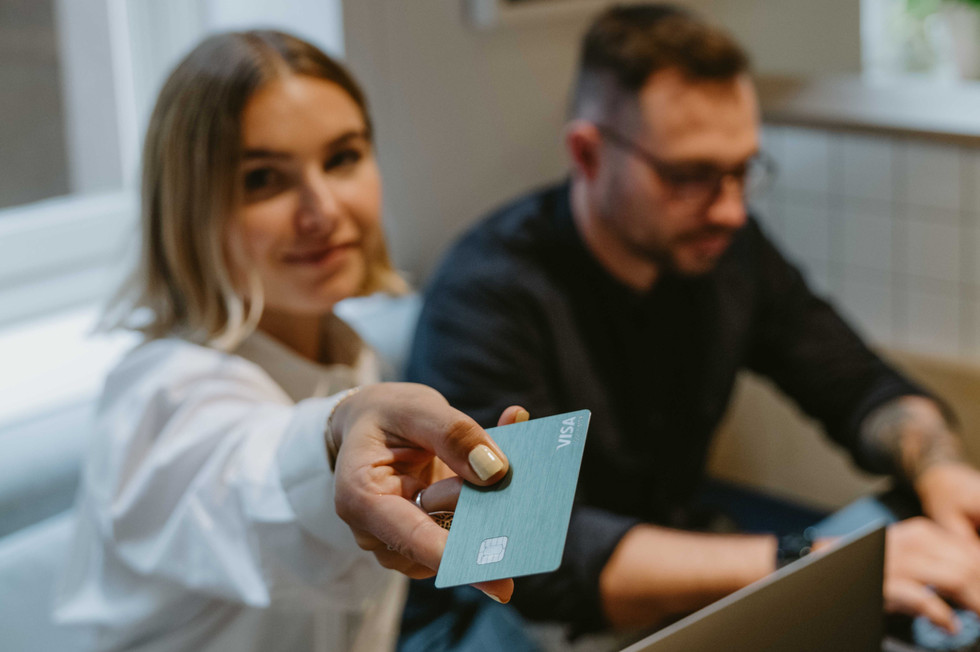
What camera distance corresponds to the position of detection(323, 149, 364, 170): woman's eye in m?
0.78

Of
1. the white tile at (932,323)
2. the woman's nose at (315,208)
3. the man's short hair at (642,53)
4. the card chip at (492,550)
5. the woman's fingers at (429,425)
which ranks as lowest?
the white tile at (932,323)

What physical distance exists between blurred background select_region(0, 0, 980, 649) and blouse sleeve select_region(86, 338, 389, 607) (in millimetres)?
572

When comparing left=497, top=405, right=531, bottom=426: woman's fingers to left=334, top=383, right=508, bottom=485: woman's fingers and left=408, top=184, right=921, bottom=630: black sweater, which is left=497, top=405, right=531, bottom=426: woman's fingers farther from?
left=408, top=184, right=921, bottom=630: black sweater

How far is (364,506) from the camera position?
0.49 m

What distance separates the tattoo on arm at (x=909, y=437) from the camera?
121 cm

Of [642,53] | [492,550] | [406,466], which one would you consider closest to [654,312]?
[642,53]

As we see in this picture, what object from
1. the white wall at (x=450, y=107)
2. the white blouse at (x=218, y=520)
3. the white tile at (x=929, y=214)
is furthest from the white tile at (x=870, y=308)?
the white blouse at (x=218, y=520)

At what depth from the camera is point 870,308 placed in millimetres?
2004

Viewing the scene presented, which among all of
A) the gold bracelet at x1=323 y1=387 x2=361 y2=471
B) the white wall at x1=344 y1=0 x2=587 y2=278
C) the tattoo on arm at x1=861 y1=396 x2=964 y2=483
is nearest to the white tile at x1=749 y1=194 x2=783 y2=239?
the white wall at x1=344 y1=0 x2=587 y2=278

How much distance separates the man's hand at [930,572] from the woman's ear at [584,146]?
24.5 inches

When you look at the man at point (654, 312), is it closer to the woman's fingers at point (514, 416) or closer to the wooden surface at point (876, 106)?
Result: the wooden surface at point (876, 106)

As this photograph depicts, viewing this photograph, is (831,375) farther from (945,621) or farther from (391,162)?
(391,162)

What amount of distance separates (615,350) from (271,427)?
74 cm

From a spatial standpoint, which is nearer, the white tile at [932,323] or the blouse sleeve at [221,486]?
the blouse sleeve at [221,486]
